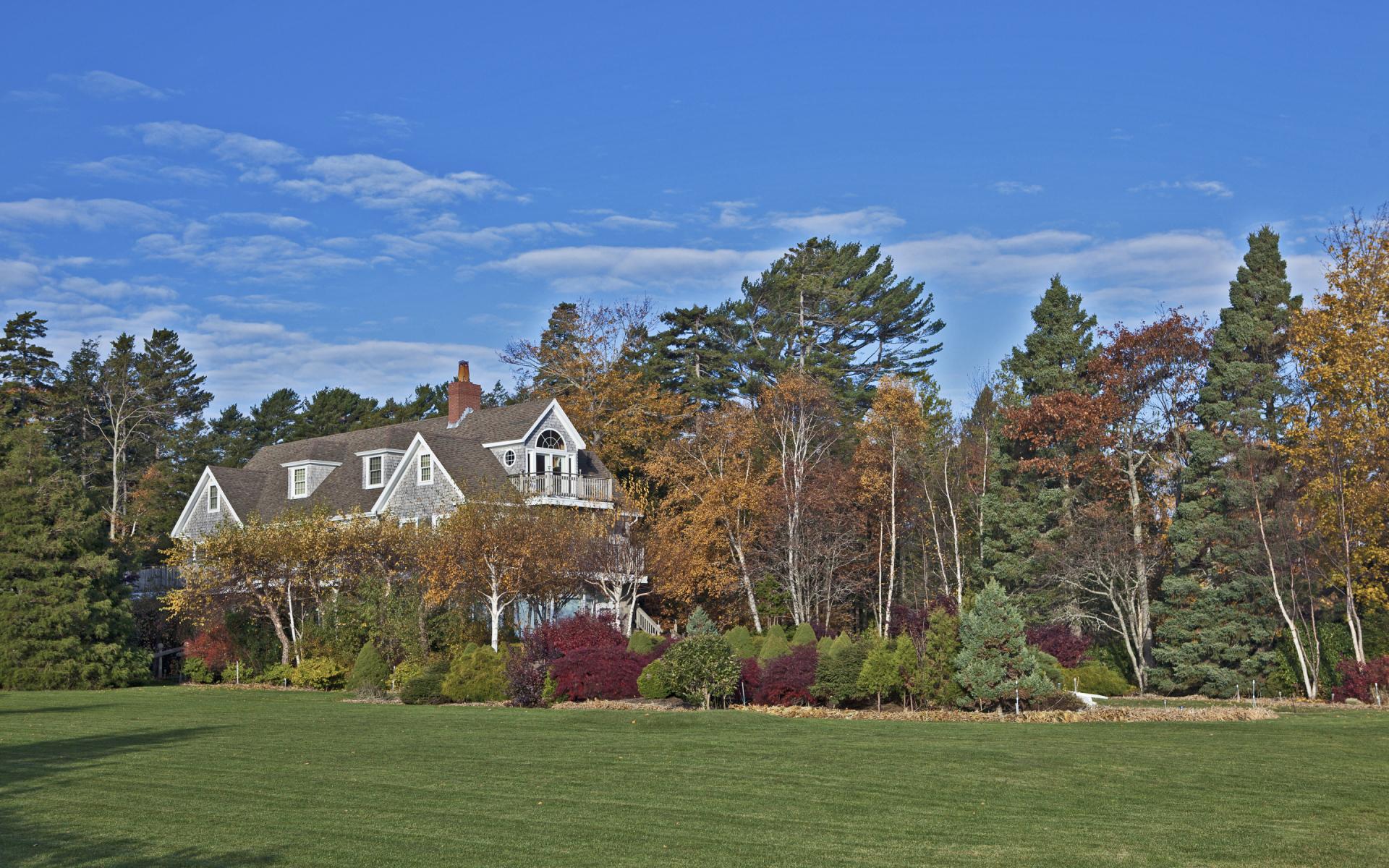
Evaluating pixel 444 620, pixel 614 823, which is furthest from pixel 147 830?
pixel 444 620

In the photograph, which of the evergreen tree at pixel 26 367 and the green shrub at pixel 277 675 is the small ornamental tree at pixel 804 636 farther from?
the evergreen tree at pixel 26 367

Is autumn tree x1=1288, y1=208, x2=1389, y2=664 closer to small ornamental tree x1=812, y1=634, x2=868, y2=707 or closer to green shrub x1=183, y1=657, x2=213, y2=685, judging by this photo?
small ornamental tree x1=812, y1=634, x2=868, y2=707

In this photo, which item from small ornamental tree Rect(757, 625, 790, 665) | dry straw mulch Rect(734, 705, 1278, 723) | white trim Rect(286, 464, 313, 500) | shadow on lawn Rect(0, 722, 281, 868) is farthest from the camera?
white trim Rect(286, 464, 313, 500)

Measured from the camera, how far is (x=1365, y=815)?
1147 centimetres

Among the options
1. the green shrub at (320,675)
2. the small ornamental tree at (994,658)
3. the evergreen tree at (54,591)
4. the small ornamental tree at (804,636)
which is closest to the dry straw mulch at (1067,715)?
the small ornamental tree at (994,658)

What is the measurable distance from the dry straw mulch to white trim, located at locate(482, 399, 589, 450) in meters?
22.9

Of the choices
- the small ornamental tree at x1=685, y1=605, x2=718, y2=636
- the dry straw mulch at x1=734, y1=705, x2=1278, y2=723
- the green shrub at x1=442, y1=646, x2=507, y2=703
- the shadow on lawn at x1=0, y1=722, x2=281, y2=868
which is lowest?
the dry straw mulch at x1=734, y1=705, x2=1278, y2=723

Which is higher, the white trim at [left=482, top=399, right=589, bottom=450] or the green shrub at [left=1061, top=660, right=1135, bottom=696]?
the white trim at [left=482, top=399, right=589, bottom=450]

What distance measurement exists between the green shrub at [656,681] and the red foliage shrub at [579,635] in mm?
2188

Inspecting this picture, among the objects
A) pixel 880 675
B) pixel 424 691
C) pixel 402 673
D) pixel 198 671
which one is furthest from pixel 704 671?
pixel 198 671

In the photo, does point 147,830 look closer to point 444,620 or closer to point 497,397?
point 444,620

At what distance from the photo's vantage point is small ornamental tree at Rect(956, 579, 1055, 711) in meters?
A: 22.0

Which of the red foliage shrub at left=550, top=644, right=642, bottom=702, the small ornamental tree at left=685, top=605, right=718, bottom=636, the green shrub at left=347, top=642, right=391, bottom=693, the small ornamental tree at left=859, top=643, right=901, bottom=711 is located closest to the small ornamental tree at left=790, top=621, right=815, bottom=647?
the small ornamental tree at left=685, top=605, right=718, bottom=636

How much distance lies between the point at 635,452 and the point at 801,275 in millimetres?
13191
